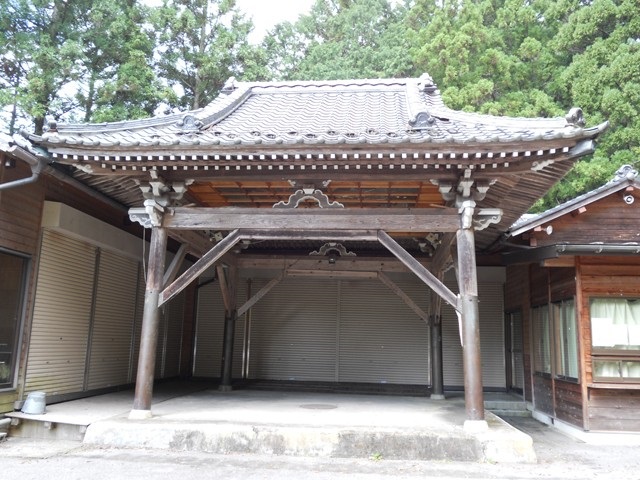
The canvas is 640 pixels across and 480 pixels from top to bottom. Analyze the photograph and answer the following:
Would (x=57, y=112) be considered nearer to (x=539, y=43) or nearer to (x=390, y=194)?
(x=390, y=194)

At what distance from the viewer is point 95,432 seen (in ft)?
17.8

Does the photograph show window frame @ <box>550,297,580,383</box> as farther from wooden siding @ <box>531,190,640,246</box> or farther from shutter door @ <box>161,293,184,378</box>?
shutter door @ <box>161,293,184,378</box>

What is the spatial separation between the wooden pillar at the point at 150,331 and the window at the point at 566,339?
5.56 meters

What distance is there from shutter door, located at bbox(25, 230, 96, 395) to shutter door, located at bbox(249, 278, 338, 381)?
4225mm

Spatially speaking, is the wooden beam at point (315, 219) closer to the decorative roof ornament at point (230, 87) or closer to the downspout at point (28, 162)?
→ the downspout at point (28, 162)

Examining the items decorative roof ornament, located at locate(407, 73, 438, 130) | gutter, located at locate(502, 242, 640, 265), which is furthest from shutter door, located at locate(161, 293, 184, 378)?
gutter, located at locate(502, 242, 640, 265)

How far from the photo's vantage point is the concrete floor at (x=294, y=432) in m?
5.18

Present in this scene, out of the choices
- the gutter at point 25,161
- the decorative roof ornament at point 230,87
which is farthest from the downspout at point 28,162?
the decorative roof ornament at point 230,87

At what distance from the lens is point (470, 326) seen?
5648 millimetres

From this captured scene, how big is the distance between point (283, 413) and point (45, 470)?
9.07ft

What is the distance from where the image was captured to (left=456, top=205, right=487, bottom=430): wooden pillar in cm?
549

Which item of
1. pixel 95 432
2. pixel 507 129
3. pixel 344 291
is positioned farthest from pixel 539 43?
pixel 95 432

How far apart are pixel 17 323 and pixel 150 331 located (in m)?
1.72

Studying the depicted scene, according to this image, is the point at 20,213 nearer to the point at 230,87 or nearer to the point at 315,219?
the point at 315,219
